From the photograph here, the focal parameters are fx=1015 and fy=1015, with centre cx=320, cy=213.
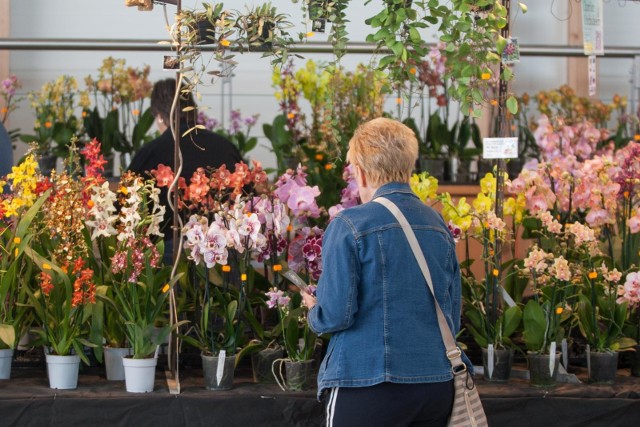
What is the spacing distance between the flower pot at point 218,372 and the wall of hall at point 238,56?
10.1 feet

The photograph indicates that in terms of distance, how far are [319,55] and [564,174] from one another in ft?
10.6

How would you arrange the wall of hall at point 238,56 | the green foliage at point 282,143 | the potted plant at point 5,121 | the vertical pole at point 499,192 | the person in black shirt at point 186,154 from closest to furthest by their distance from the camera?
the vertical pole at point 499,192 < the potted plant at point 5,121 < the person in black shirt at point 186,154 < the green foliage at point 282,143 < the wall of hall at point 238,56

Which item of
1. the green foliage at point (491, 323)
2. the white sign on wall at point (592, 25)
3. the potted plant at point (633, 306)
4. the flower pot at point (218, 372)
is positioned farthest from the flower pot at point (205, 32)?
the white sign on wall at point (592, 25)

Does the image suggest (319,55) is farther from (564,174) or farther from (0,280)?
(0,280)

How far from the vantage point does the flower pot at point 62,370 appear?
3.06 meters

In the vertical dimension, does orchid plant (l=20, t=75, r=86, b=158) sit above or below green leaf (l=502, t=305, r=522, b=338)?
above

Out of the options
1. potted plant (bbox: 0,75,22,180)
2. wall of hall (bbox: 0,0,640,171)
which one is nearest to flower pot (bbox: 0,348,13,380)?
potted plant (bbox: 0,75,22,180)

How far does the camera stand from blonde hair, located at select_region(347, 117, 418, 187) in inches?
94.3

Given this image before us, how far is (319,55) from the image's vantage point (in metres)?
A: 6.57

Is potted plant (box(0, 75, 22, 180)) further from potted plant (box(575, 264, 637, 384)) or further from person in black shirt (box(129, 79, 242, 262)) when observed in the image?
potted plant (box(575, 264, 637, 384))

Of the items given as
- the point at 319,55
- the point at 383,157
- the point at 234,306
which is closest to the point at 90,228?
the point at 234,306

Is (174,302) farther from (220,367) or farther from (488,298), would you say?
(488,298)

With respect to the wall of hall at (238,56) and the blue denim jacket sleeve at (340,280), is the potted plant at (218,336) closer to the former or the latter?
the blue denim jacket sleeve at (340,280)

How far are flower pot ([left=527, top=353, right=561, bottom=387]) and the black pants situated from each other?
39.0 inches
